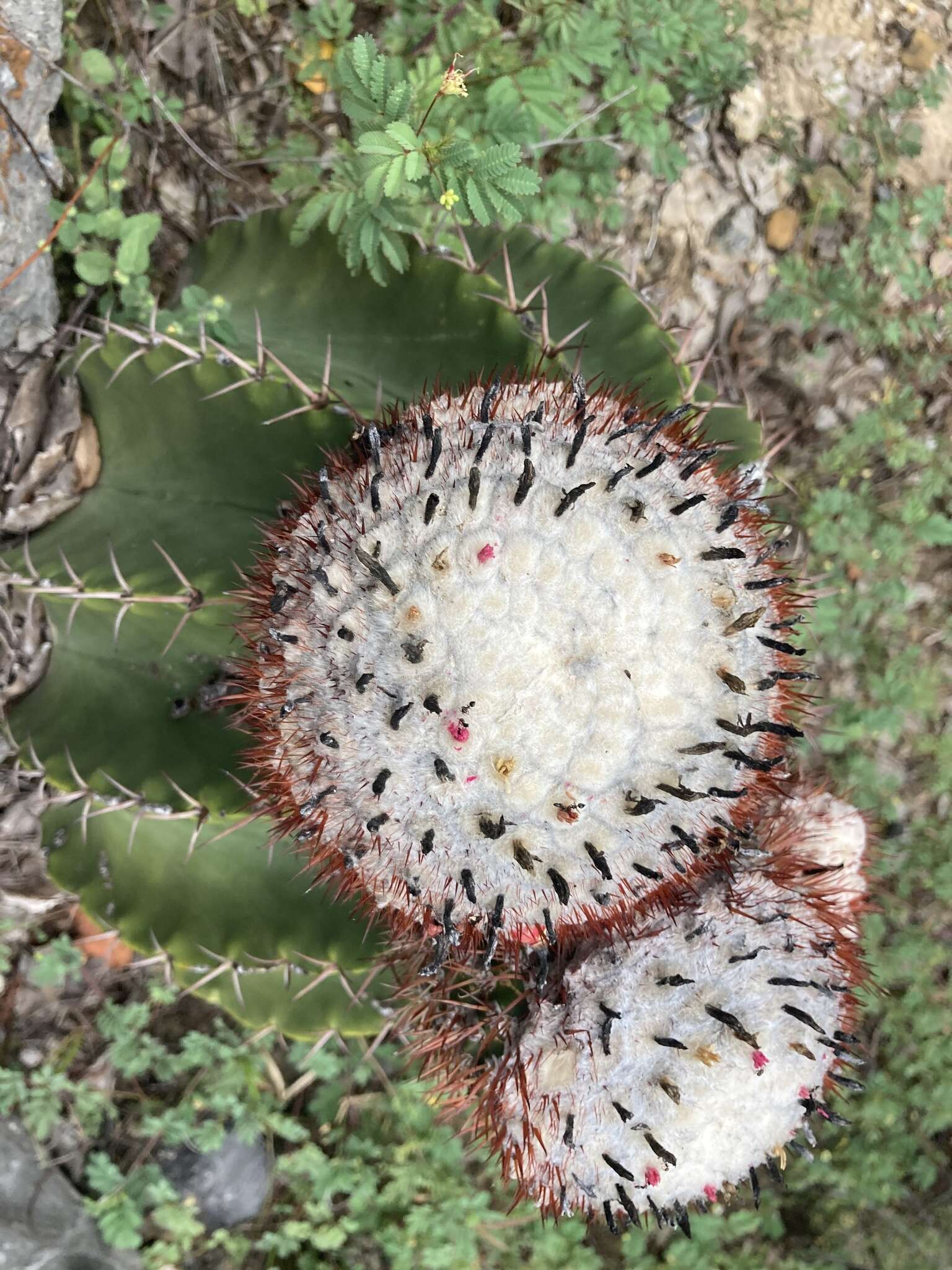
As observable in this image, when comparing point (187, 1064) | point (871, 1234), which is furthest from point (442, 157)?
point (871, 1234)

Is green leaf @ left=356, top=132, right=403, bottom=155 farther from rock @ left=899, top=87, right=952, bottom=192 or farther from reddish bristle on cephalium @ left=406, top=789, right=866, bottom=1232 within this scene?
rock @ left=899, top=87, right=952, bottom=192

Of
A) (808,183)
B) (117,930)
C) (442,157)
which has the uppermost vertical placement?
(808,183)

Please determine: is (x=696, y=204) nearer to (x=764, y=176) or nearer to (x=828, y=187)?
(x=764, y=176)

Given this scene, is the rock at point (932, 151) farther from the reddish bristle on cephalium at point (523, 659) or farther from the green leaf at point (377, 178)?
the reddish bristle on cephalium at point (523, 659)

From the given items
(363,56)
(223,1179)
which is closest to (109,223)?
(363,56)

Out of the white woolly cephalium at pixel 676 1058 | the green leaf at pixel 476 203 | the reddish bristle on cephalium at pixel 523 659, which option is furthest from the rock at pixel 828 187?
the white woolly cephalium at pixel 676 1058

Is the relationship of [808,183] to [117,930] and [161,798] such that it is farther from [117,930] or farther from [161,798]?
[117,930]

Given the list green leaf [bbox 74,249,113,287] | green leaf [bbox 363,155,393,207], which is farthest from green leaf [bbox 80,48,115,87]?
green leaf [bbox 363,155,393,207]
